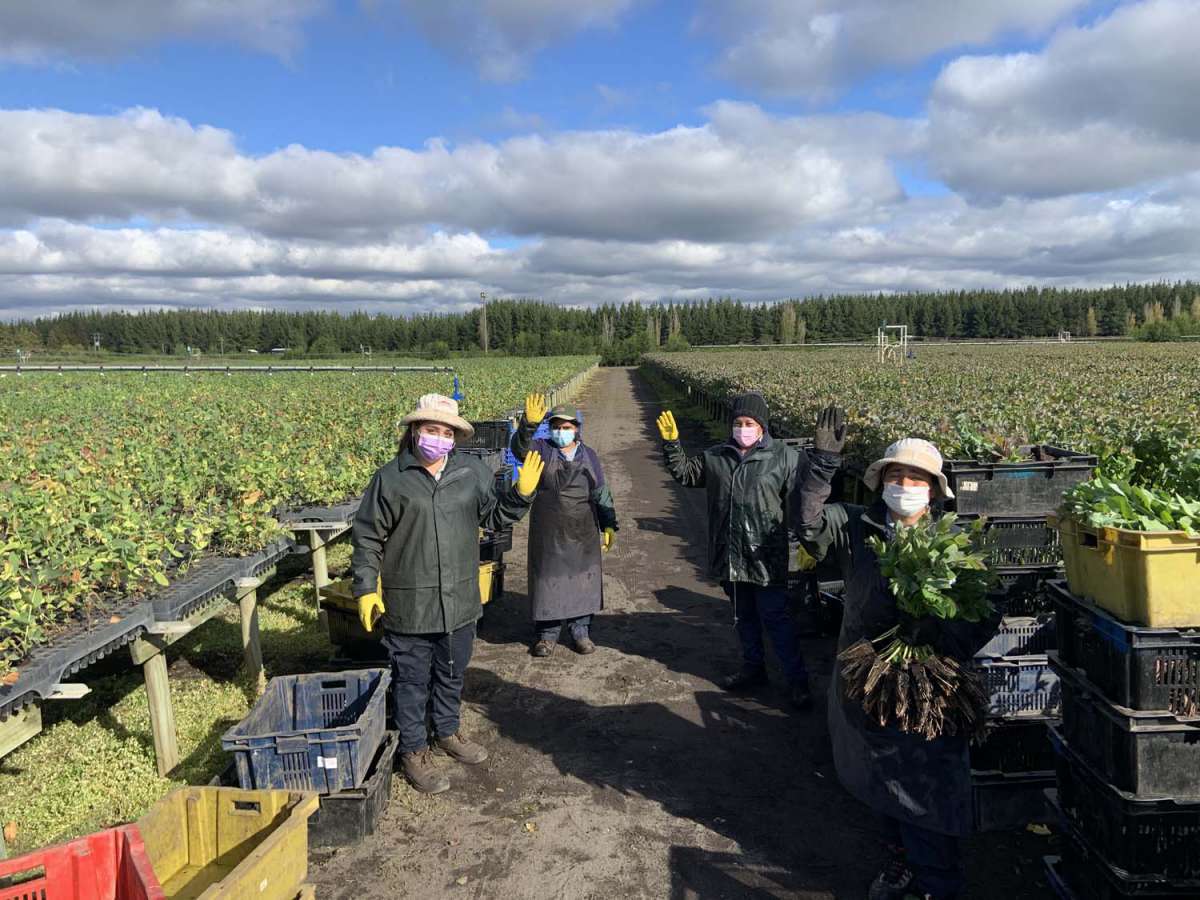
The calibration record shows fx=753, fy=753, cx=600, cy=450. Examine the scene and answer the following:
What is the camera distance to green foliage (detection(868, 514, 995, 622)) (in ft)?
9.89

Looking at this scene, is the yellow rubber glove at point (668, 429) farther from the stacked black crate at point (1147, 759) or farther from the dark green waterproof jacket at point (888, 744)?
the stacked black crate at point (1147, 759)

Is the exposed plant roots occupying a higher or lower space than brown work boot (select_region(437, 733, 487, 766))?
higher

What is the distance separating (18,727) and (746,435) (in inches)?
176

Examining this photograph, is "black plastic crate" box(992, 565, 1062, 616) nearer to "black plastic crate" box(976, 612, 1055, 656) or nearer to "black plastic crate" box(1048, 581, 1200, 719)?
"black plastic crate" box(976, 612, 1055, 656)

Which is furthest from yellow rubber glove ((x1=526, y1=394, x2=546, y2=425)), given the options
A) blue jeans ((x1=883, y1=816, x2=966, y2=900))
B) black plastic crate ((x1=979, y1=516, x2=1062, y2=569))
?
blue jeans ((x1=883, y1=816, x2=966, y2=900))

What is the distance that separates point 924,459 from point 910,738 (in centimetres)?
122

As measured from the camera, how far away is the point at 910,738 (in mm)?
3189

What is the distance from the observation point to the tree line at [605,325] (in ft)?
347

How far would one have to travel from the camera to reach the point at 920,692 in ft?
9.92

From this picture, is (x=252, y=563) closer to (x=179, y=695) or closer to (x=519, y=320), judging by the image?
(x=179, y=695)

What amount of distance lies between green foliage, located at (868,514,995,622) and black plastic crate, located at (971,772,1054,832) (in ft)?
4.46

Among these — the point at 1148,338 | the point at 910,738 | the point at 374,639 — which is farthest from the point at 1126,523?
the point at 1148,338

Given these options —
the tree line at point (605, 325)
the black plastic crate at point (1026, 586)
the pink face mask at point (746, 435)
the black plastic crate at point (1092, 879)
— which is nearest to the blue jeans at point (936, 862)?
the black plastic crate at point (1092, 879)

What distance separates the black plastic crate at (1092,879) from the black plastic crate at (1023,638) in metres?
0.95
